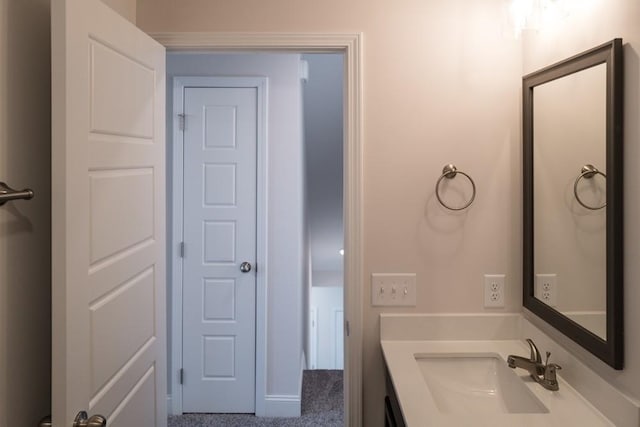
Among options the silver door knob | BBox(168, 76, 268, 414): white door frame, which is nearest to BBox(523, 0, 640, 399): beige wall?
the silver door knob

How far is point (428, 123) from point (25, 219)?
1.37 m

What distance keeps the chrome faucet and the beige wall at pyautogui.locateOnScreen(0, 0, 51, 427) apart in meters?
1.34

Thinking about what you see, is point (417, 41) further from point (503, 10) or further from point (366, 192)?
point (366, 192)

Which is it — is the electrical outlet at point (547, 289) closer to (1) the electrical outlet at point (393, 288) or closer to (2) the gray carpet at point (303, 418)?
(1) the electrical outlet at point (393, 288)

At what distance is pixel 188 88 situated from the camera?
3.34 meters

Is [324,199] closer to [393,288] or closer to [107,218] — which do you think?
[393,288]

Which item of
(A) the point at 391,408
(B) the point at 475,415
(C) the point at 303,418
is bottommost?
(C) the point at 303,418

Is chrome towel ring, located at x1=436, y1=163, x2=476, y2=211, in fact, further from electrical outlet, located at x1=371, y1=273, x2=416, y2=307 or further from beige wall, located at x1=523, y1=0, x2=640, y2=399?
beige wall, located at x1=523, y1=0, x2=640, y2=399

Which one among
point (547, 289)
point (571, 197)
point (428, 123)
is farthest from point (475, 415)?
point (428, 123)

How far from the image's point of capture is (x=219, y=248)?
341 centimetres

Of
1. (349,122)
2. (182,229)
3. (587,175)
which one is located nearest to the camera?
(587,175)

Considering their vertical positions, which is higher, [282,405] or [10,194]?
[10,194]

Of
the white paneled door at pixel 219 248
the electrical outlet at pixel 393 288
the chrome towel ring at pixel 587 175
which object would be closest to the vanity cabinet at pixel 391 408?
the electrical outlet at pixel 393 288

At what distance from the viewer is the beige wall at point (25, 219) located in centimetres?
129
